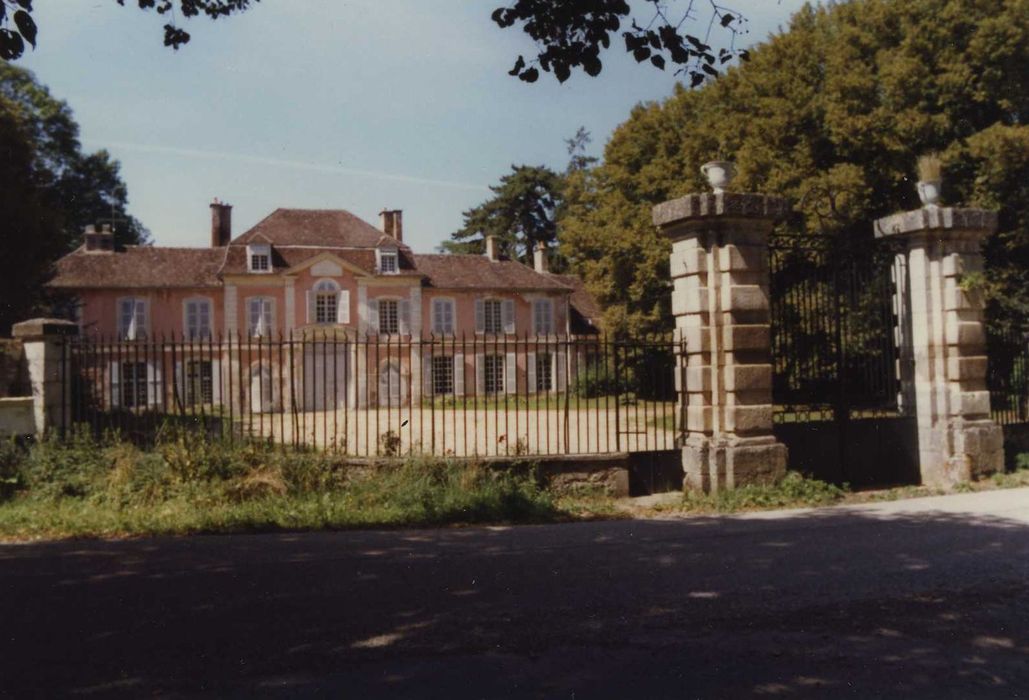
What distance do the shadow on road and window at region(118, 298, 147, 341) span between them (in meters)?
29.2

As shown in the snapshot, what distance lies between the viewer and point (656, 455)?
31.4 feet

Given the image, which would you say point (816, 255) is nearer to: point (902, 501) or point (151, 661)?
point (902, 501)

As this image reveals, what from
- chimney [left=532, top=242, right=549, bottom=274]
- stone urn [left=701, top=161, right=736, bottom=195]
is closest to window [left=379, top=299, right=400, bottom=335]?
chimney [left=532, top=242, right=549, bottom=274]

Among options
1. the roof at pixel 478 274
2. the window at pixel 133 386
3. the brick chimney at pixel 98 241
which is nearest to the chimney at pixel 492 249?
the roof at pixel 478 274

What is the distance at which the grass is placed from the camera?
7949 mm

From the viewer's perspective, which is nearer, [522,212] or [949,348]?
[949,348]

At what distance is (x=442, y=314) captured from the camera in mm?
36781

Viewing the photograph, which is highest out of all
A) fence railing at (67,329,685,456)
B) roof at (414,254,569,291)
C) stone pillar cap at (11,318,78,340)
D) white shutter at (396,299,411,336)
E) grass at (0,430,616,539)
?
roof at (414,254,569,291)

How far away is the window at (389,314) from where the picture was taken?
35.9m

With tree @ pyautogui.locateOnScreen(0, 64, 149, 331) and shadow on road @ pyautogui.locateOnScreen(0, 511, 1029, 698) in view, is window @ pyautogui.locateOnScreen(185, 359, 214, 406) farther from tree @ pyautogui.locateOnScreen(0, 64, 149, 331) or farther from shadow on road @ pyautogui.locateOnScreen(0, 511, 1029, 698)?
tree @ pyautogui.locateOnScreen(0, 64, 149, 331)

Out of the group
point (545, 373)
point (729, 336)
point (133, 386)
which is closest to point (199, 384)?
point (133, 386)

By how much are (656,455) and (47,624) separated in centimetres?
663

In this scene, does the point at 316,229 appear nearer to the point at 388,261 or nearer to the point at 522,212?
the point at 388,261

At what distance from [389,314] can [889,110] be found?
74.1ft
